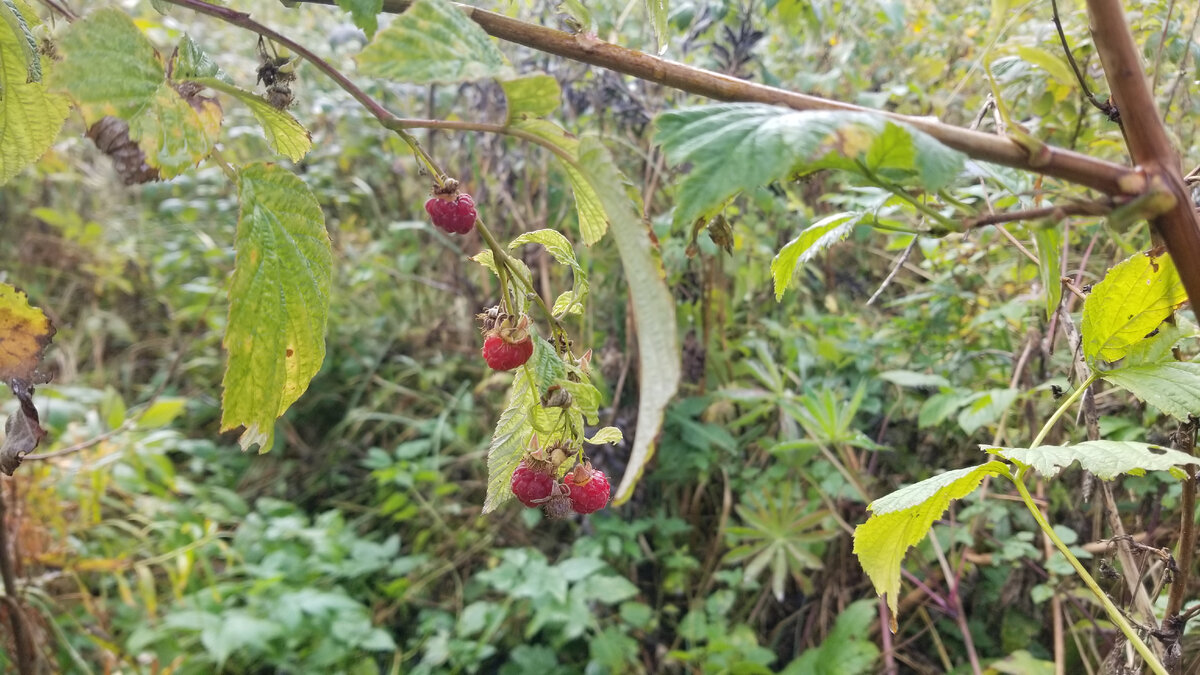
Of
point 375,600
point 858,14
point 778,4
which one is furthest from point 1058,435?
point 858,14

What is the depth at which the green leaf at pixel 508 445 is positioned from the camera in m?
0.46

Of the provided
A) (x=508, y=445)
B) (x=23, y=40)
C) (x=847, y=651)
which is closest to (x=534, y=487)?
(x=508, y=445)

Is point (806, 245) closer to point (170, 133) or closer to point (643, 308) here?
point (643, 308)

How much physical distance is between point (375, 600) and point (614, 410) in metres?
0.71

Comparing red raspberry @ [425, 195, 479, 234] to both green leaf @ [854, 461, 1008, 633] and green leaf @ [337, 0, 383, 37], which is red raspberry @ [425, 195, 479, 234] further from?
green leaf @ [854, 461, 1008, 633]

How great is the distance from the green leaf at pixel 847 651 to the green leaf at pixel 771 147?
0.98 m

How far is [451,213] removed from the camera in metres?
0.46

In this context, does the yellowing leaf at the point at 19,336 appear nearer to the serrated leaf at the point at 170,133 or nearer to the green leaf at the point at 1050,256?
the serrated leaf at the point at 170,133

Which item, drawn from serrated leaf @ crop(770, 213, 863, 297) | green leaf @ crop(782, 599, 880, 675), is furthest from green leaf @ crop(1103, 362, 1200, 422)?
green leaf @ crop(782, 599, 880, 675)

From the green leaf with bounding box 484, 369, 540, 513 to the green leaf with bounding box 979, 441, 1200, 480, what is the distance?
1.01 feet

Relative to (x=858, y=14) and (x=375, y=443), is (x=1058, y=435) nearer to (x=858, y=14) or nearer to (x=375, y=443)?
(x=858, y=14)

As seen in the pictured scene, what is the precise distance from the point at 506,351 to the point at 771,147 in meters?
0.20

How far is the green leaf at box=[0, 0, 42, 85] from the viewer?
15.7 inches

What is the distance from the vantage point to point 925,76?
1.80m
